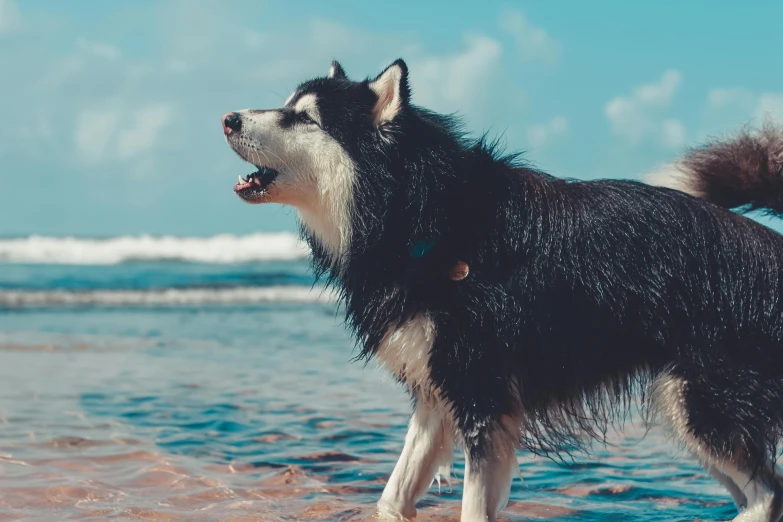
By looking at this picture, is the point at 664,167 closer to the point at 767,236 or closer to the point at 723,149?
the point at 723,149

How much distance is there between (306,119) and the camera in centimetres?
396

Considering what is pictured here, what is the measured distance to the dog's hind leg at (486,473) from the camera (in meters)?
3.64

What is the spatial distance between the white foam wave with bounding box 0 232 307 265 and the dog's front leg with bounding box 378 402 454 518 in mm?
21348

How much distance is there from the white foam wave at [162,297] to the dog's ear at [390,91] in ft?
36.7

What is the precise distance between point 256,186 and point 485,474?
5.33ft

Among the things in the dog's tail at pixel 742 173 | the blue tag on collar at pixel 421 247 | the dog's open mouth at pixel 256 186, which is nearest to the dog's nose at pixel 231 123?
the dog's open mouth at pixel 256 186

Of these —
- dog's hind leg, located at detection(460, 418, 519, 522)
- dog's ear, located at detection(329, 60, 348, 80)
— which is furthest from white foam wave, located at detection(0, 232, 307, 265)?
dog's hind leg, located at detection(460, 418, 519, 522)

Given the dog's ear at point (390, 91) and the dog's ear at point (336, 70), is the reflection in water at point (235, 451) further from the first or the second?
the dog's ear at point (336, 70)

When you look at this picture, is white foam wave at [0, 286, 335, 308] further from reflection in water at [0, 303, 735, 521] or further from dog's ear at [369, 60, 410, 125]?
dog's ear at [369, 60, 410, 125]

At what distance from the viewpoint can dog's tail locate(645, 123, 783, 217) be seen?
4.10 metres

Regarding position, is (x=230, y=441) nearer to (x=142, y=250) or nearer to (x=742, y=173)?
(x=742, y=173)

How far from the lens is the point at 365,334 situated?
3973mm

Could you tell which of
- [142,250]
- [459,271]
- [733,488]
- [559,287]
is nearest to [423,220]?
[459,271]

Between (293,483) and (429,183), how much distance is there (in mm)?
1987
